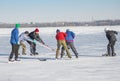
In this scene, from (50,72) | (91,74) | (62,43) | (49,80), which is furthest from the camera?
(62,43)

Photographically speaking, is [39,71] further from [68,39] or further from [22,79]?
[68,39]

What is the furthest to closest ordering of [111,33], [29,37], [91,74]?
[29,37] < [111,33] < [91,74]

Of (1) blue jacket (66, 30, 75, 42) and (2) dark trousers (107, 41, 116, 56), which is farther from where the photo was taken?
(2) dark trousers (107, 41, 116, 56)

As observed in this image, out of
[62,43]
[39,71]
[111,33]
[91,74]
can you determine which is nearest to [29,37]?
[62,43]

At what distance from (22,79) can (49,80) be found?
31.7 inches

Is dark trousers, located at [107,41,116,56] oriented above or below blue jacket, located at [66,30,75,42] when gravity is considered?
below

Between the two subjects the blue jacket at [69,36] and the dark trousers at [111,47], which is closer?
the blue jacket at [69,36]

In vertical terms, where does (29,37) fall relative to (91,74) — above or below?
above

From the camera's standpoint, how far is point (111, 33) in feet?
46.7

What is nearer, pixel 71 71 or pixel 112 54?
Result: pixel 71 71

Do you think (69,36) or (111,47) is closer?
(69,36)

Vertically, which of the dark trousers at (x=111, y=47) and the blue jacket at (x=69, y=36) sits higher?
the blue jacket at (x=69, y=36)

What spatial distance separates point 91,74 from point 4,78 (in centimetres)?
254

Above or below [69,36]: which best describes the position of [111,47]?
below
